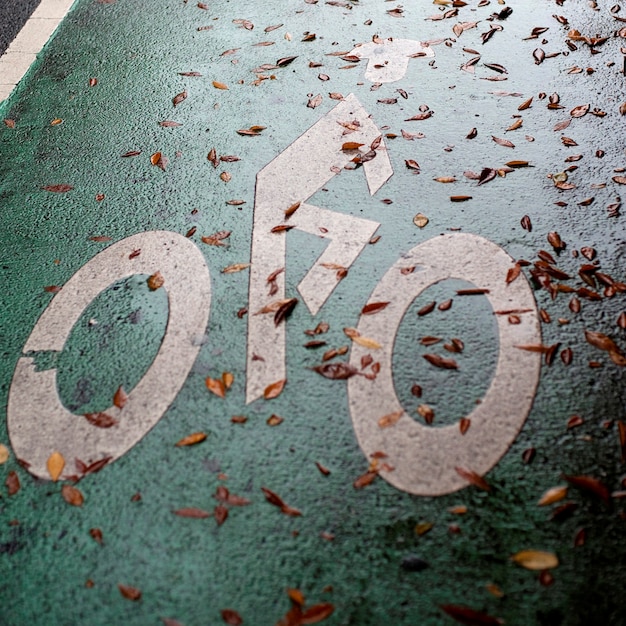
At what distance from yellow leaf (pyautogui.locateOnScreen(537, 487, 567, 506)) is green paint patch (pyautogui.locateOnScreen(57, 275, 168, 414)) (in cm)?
183

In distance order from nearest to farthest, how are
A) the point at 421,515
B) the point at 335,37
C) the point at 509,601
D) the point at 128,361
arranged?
the point at 509,601 → the point at 421,515 → the point at 128,361 → the point at 335,37

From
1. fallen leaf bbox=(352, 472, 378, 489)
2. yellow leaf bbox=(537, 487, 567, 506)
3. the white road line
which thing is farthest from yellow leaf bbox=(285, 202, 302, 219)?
the white road line

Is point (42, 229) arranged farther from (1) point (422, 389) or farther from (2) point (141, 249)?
(1) point (422, 389)

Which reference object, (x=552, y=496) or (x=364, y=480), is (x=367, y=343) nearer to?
(x=364, y=480)

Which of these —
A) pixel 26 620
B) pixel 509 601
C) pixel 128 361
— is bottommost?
pixel 509 601

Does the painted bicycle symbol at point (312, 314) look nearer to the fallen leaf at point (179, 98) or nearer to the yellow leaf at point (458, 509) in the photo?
the yellow leaf at point (458, 509)

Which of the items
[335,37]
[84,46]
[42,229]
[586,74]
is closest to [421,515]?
[42,229]

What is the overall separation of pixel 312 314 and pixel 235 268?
0.52 m

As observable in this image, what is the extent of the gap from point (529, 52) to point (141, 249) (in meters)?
2.97

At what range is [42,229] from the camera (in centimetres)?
361

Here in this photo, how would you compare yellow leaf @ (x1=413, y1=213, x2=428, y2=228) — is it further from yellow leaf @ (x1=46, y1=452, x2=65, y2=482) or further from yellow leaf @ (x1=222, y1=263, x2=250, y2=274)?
yellow leaf @ (x1=46, y1=452, x2=65, y2=482)

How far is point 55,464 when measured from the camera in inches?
105

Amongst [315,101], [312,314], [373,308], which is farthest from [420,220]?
[315,101]

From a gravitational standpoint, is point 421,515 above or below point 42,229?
below
